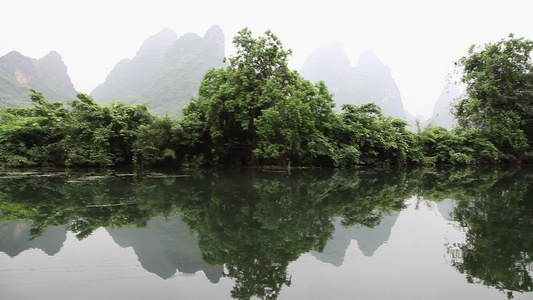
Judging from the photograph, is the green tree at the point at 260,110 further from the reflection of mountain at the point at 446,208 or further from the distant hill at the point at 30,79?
the distant hill at the point at 30,79

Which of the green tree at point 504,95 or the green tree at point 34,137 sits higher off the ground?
the green tree at point 504,95

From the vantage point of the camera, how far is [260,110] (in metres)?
18.5

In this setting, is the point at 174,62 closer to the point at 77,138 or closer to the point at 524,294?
the point at 77,138

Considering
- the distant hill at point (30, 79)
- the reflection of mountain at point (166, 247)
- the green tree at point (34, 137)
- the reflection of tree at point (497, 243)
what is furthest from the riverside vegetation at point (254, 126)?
the distant hill at point (30, 79)

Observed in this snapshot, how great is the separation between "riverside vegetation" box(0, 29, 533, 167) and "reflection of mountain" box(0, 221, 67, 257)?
1254cm

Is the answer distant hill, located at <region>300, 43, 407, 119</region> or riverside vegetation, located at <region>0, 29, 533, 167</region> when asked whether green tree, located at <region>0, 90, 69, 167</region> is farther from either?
distant hill, located at <region>300, 43, 407, 119</region>

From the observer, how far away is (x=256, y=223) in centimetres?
543

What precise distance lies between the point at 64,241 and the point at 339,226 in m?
4.65

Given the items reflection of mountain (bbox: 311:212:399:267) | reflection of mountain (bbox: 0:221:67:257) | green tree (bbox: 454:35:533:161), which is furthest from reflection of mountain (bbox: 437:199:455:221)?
green tree (bbox: 454:35:533:161)

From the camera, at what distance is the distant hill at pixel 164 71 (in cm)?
8275

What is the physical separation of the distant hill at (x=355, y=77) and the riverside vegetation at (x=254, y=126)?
102246 mm

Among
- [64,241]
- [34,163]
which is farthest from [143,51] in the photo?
[64,241]

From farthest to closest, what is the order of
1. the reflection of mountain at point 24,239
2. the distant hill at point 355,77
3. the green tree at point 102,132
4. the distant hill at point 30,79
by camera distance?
the distant hill at point 355,77
the distant hill at point 30,79
the green tree at point 102,132
the reflection of mountain at point 24,239

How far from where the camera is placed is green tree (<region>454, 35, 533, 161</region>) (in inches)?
850
